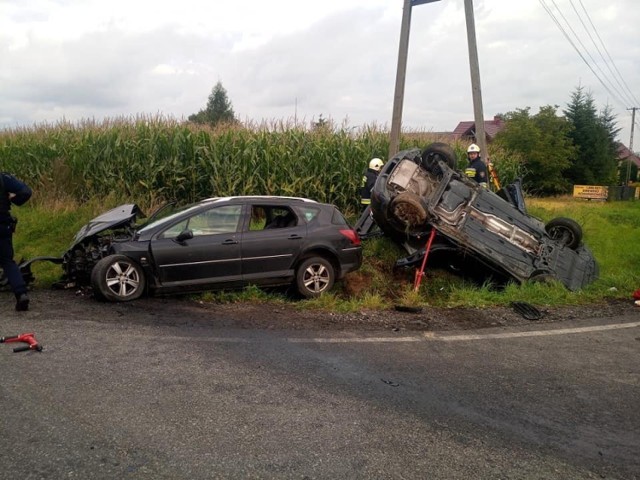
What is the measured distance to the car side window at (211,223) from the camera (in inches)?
299

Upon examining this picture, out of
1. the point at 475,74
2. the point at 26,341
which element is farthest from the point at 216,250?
the point at 475,74

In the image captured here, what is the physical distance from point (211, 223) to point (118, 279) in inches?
56.8

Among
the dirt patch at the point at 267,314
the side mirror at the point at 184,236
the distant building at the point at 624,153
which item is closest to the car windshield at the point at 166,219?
the side mirror at the point at 184,236

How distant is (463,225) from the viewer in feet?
27.5

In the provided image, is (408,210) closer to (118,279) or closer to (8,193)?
(118,279)

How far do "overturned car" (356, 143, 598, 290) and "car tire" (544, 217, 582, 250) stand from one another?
21.2 inches

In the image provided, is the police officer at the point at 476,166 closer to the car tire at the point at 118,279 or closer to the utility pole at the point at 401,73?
the utility pole at the point at 401,73

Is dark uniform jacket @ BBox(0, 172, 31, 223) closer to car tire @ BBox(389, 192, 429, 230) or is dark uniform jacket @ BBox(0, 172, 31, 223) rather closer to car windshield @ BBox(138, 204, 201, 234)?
car windshield @ BBox(138, 204, 201, 234)

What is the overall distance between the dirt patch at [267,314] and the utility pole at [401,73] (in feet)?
19.3

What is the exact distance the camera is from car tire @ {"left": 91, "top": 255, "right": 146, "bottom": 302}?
7059mm

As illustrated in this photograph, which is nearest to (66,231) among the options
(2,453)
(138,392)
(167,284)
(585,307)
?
(167,284)

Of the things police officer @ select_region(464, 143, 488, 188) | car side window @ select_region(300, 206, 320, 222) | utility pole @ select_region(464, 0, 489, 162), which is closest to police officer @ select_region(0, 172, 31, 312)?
car side window @ select_region(300, 206, 320, 222)

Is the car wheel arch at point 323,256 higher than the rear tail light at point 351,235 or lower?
lower

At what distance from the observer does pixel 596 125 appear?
94.0 ft
